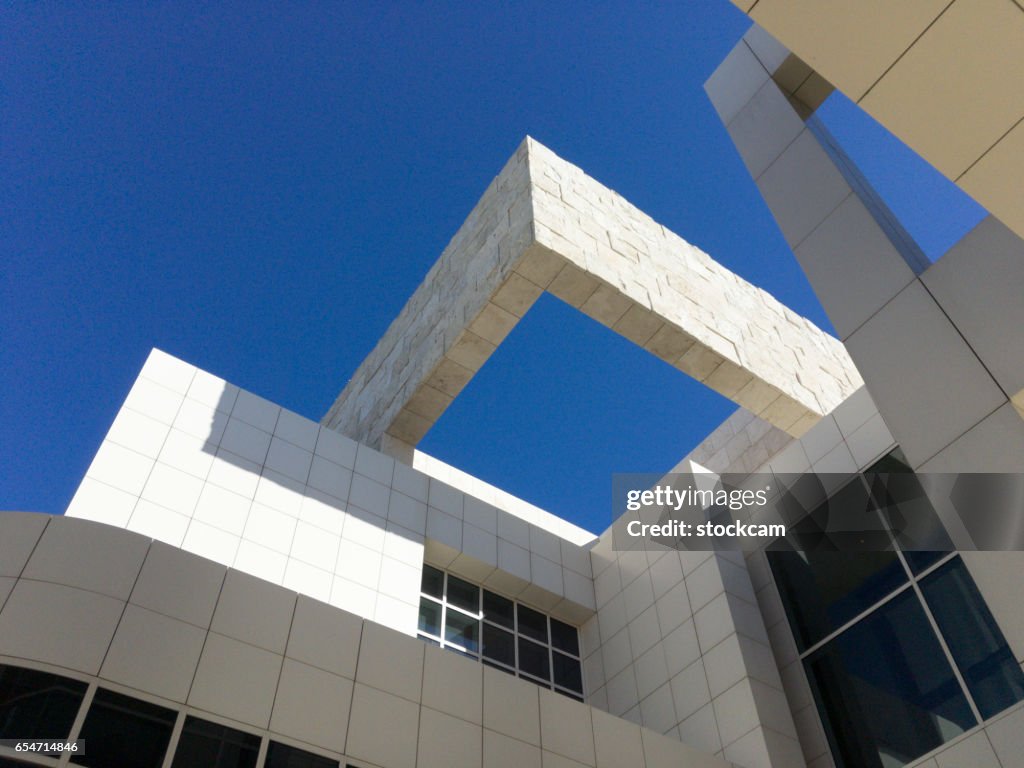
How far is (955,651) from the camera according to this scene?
1120 cm

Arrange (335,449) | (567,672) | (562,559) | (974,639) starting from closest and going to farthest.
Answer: (974,639), (335,449), (567,672), (562,559)

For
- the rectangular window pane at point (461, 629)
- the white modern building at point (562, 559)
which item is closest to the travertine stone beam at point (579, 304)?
the white modern building at point (562, 559)

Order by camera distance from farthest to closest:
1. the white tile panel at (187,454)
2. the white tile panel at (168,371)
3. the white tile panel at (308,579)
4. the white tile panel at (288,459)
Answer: the white tile panel at (288,459) → the white tile panel at (168,371) → the white tile panel at (187,454) → the white tile panel at (308,579)

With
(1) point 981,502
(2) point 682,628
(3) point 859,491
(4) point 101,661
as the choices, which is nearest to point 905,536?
(3) point 859,491

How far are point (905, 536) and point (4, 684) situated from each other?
37.3 feet

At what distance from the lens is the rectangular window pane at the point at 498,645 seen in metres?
15.7

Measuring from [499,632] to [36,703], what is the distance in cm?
995

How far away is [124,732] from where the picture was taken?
760cm

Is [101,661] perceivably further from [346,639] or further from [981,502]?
[981,502]

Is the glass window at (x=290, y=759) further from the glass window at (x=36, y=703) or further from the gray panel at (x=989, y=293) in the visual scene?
the gray panel at (x=989, y=293)

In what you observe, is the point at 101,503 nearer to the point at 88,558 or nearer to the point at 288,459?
the point at 288,459

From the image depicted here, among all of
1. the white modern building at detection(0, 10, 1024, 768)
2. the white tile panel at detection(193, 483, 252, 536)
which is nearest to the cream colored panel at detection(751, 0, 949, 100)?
the white modern building at detection(0, 10, 1024, 768)

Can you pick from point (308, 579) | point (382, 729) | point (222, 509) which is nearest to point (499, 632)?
point (308, 579)

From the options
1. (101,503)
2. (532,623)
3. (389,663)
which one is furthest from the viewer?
(532,623)
